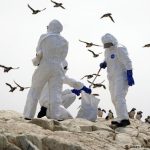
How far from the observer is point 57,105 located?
13.2 m

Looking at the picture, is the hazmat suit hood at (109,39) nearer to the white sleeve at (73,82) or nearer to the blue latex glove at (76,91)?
the white sleeve at (73,82)

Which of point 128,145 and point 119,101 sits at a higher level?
point 119,101

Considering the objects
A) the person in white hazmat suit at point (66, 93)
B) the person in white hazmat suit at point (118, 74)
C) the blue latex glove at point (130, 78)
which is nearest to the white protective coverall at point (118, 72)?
the person in white hazmat suit at point (118, 74)

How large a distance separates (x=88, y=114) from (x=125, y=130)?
2.46 metres

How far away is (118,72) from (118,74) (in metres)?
0.06

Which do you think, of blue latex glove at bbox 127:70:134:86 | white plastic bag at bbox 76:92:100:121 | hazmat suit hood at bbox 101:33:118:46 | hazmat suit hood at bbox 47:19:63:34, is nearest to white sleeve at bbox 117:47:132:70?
blue latex glove at bbox 127:70:134:86

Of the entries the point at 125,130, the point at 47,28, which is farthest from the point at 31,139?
the point at 47,28

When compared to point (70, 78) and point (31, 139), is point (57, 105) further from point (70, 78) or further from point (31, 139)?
point (31, 139)

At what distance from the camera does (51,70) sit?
13039 millimetres

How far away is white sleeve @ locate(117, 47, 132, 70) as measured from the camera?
13.3 meters

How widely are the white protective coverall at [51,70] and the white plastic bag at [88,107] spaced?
1.83 m

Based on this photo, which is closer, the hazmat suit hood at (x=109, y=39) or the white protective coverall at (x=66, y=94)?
the hazmat suit hood at (x=109, y=39)

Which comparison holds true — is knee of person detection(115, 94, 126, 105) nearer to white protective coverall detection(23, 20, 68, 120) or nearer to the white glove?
white protective coverall detection(23, 20, 68, 120)

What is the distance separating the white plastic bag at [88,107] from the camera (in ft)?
48.7
